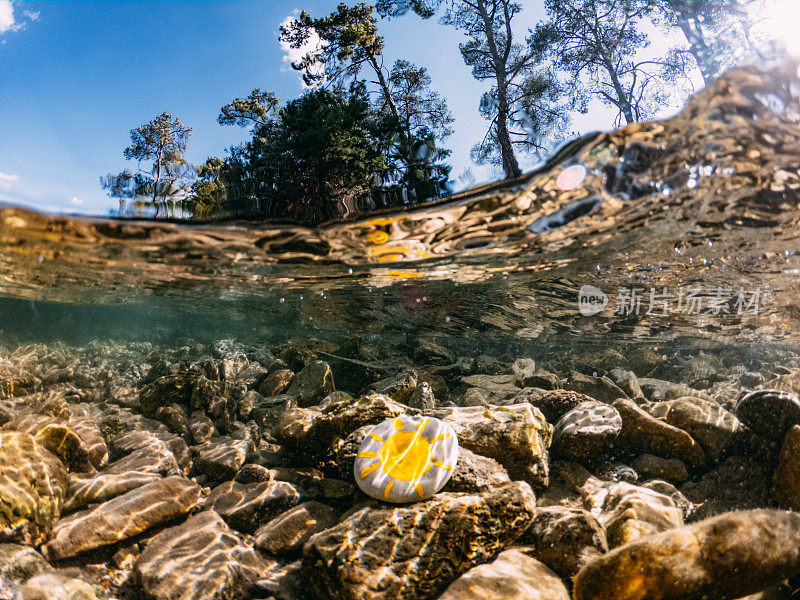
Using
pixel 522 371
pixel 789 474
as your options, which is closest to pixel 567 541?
pixel 789 474

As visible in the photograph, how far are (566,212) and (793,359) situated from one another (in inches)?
1203

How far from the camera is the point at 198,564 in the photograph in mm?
3543

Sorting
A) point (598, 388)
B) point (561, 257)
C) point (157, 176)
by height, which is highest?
point (157, 176)

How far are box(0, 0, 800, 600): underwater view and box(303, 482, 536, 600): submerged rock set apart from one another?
0.06 ft

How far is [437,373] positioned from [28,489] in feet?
27.1

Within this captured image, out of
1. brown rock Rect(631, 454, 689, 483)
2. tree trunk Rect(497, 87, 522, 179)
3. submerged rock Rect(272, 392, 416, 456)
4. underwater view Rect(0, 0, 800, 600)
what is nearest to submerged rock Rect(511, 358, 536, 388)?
underwater view Rect(0, 0, 800, 600)

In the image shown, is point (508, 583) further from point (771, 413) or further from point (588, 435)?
point (771, 413)

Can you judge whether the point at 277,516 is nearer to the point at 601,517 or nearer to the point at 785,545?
the point at 601,517

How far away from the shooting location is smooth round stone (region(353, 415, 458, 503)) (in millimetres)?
3783

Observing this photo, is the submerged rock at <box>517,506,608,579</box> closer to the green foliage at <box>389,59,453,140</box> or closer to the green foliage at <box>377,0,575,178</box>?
the green foliage at <box>377,0,575,178</box>

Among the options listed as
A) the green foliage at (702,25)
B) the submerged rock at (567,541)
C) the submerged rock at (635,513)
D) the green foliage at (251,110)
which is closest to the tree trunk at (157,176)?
the green foliage at (251,110)

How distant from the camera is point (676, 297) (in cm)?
1257

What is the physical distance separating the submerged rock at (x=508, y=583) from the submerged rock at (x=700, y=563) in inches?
8.5

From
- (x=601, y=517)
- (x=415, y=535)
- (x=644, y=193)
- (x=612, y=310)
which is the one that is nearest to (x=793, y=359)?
(x=612, y=310)
